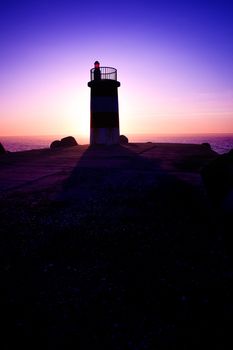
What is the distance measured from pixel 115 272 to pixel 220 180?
14.2 feet

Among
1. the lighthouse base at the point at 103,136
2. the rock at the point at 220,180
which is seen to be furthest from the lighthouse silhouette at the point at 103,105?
the rock at the point at 220,180

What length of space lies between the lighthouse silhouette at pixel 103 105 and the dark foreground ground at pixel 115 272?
1619 cm

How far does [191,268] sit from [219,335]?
108 cm

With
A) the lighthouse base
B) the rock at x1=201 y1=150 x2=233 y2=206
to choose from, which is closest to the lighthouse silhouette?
the lighthouse base

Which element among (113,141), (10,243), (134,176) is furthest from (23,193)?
(113,141)

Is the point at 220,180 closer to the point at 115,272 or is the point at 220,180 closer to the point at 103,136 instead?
the point at 115,272

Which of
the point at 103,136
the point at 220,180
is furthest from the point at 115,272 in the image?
the point at 103,136

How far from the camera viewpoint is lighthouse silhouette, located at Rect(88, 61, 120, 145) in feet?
71.5

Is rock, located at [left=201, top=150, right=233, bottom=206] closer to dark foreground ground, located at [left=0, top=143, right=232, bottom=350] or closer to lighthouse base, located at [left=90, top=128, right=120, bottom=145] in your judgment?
dark foreground ground, located at [left=0, top=143, right=232, bottom=350]

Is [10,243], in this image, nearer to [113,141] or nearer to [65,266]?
[65,266]

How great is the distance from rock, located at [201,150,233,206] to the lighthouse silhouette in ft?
49.8

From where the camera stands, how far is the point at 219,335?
2.60 meters

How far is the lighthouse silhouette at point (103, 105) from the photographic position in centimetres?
2178

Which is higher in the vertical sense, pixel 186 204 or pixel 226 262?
pixel 186 204
